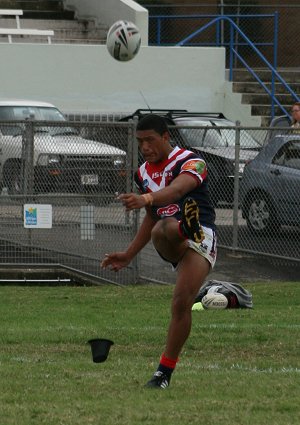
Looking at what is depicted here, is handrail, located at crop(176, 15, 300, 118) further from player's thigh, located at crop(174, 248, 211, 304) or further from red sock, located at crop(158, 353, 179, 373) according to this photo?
red sock, located at crop(158, 353, 179, 373)

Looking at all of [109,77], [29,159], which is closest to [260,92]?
[109,77]

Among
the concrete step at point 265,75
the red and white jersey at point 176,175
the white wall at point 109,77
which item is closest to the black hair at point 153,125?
the red and white jersey at point 176,175

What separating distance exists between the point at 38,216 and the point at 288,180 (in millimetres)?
3320

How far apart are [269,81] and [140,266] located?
1602 cm

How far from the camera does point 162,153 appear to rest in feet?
26.7

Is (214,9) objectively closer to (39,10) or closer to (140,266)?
(39,10)

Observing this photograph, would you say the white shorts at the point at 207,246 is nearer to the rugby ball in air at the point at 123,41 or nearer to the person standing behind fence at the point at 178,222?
the person standing behind fence at the point at 178,222

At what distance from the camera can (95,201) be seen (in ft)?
52.3

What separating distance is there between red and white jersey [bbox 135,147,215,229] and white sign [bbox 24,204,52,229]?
763cm

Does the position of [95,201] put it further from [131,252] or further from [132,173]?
[131,252]

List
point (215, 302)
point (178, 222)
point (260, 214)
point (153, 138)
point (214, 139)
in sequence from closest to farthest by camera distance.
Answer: point (178, 222) → point (153, 138) → point (215, 302) → point (260, 214) → point (214, 139)

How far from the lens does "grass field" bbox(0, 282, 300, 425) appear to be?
7176 millimetres

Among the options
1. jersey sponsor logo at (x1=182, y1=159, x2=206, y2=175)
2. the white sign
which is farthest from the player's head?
the white sign

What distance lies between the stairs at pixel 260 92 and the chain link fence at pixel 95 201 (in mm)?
13246
